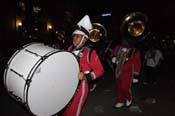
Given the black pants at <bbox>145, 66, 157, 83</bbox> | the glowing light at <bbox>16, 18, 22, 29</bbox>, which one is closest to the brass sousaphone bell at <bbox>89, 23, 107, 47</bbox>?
the black pants at <bbox>145, 66, 157, 83</bbox>

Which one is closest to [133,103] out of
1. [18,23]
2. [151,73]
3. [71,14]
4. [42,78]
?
[151,73]

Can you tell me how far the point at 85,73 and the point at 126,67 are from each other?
9.87 ft

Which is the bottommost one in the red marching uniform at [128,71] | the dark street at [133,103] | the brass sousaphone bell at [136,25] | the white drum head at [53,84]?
the dark street at [133,103]

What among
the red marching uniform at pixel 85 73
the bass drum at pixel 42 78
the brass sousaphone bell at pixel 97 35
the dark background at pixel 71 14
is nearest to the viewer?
the bass drum at pixel 42 78

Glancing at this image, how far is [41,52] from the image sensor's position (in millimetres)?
3279

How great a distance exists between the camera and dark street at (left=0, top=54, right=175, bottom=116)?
6.38m

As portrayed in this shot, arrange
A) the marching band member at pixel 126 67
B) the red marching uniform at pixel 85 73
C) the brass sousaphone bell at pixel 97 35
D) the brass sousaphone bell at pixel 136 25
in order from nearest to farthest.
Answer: the red marching uniform at pixel 85 73, the marching band member at pixel 126 67, the brass sousaphone bell at pixel 136 25, the brass sousaphone bell at pixel 97 35

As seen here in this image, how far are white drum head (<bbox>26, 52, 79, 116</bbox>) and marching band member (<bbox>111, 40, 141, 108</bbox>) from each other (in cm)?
314

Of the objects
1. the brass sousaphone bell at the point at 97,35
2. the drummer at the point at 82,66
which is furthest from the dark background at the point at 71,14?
the drummer at the point at 82,66

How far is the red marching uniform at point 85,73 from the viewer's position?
378 cm

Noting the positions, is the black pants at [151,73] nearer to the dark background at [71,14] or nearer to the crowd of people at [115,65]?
the crowd of people at [115,65]

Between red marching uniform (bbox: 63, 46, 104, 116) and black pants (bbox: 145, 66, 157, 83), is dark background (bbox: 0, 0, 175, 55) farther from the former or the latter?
red marching uniform (bbox: 63, 46, 104, 116)

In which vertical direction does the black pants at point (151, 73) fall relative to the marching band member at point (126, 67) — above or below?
below

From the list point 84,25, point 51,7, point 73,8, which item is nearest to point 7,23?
point 51,7
